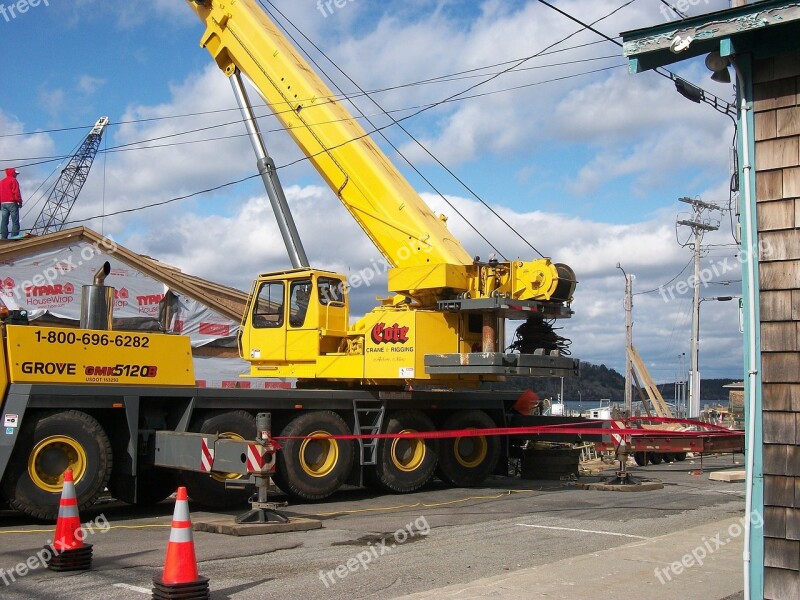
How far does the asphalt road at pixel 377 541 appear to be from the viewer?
7.60 metres

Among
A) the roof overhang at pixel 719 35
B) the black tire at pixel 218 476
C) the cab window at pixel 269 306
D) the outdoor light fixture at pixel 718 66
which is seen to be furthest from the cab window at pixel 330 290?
the outdoor light fixture at pixel 718 66

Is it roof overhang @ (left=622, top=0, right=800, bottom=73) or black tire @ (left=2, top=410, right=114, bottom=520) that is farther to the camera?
black tire @ (left=2, top=410, right=114, bottom=520)

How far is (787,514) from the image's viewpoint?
592cm

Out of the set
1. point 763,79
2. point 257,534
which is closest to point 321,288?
point 257,534

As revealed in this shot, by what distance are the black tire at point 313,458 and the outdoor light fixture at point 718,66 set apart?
817 centimetres

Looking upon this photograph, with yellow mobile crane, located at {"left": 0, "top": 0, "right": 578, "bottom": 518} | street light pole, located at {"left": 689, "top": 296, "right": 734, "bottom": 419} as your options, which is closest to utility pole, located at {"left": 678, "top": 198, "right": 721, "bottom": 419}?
street light pole, located at {"left": 689, "top": 296, "right": 734, "bottom": 419}

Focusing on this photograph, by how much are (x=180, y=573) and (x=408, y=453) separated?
26.8 ft

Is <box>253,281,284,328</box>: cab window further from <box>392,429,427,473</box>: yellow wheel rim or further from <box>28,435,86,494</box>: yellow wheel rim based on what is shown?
<box>28,435,86,494</box>: yellow wheel rim

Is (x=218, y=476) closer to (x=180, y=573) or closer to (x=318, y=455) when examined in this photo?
(x=318, y=455)

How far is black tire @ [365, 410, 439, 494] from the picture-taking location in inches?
557

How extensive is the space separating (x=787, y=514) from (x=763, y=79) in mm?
3051

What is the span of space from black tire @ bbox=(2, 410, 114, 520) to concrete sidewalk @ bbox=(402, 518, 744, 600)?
548cm

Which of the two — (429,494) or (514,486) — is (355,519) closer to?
(429,494)

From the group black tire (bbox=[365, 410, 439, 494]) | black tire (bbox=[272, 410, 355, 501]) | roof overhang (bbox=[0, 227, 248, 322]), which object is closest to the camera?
black tire (bbox=[272, 410, 355, 501])
